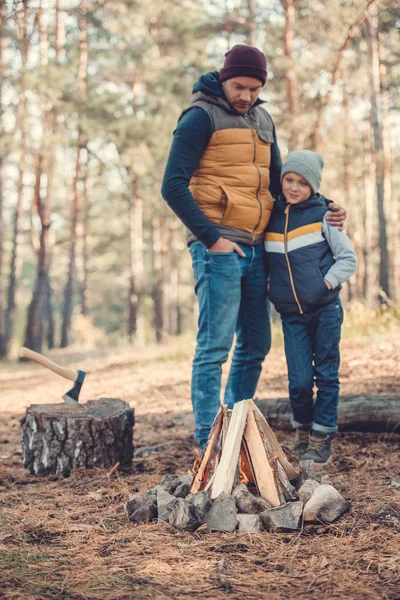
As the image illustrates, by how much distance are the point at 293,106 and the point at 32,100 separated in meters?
6.14

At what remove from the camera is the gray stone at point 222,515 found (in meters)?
2.67

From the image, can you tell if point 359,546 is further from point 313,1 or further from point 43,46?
point 43,46

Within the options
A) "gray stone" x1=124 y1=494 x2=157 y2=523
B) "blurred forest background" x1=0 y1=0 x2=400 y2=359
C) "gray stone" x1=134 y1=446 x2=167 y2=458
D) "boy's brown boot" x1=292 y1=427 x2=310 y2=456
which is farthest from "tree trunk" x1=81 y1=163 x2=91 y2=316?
"gray stone" x1=124 y1=494 x2=157 y2=523

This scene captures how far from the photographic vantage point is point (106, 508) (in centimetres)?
314

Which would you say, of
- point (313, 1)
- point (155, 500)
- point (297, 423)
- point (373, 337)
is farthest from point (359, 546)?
point (313, 1)

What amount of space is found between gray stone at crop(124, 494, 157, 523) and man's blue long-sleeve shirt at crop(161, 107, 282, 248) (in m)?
1.51

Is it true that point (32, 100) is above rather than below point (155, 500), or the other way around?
above

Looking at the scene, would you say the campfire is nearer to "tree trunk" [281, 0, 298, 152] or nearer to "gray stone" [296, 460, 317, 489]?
"gray stone" [296, 460, 317, 489]

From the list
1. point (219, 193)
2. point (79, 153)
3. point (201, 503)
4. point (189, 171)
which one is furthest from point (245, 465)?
point (79, 153)

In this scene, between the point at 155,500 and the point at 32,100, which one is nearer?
the point at 155,500

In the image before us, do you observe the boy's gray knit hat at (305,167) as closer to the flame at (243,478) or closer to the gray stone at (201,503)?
the flame at (243,478)

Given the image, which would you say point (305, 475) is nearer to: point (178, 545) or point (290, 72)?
point (178, 545)

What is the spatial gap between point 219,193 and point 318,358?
48.2 inches

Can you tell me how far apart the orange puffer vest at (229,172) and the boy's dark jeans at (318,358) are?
64 cm
